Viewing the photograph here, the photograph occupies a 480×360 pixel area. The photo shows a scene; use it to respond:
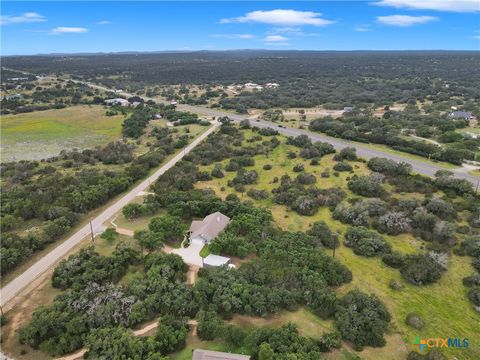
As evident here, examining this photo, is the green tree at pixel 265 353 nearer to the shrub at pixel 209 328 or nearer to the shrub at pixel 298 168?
the shrub at pixel 209 328

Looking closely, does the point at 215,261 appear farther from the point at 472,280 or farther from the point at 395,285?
the point at 472,280

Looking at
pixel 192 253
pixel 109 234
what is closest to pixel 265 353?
pixel 192 253

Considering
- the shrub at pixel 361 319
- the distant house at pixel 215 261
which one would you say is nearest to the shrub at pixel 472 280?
the shrub at pixel 361 319

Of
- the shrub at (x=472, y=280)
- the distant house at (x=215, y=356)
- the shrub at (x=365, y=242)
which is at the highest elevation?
the distant house at (x=215, y=356)

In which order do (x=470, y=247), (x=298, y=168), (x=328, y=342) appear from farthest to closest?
1. (x=298, y=168)
2. (x=470, y=247)
3. (x=328, y=342)

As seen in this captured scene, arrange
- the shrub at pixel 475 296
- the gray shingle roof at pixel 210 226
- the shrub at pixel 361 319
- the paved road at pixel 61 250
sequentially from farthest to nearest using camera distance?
1. the gray shingle roof at pixel 210 226
2. the paved road at pixel 61 250
3. the shrub at pixel 475 296
4. the shrub at pixel 361 319

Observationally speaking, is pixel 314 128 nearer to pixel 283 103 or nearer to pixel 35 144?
pixel 283 103
